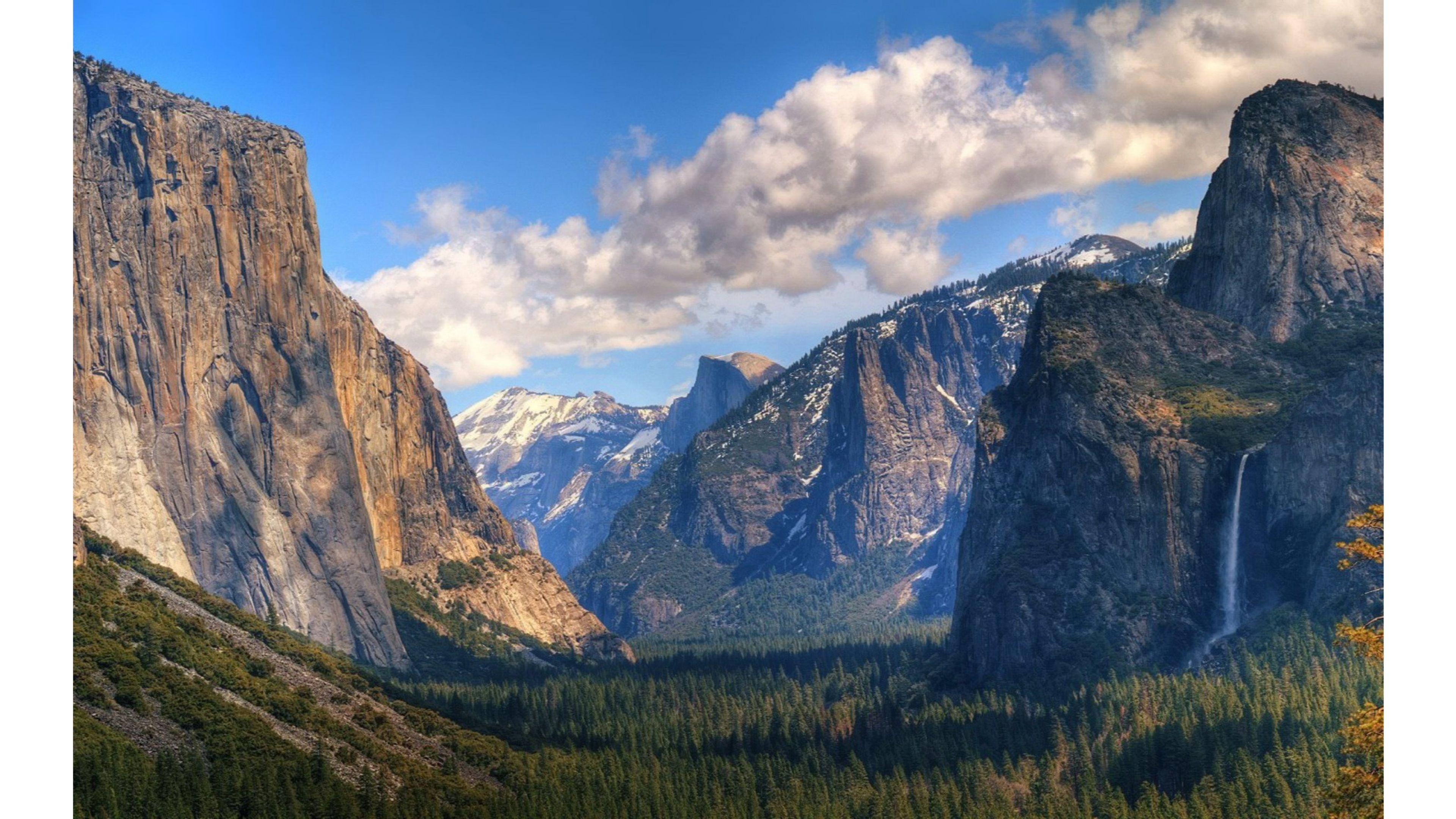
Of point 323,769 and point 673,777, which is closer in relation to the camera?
point 323,769

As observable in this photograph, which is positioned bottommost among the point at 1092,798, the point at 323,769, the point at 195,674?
the point at 1092,798

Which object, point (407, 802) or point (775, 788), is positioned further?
point (775, 788)
